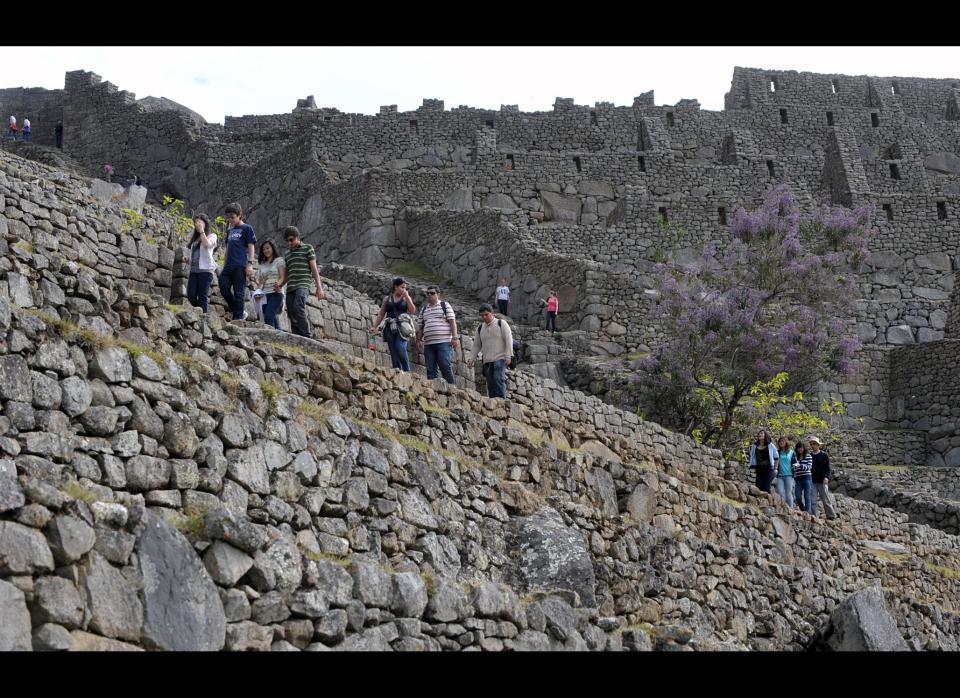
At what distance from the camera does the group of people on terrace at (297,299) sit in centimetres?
1307

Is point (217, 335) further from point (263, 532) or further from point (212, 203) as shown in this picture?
point (212, 203)

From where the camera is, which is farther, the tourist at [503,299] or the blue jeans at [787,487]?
the tourist at [503,299]

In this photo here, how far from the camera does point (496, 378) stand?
15.5 meters

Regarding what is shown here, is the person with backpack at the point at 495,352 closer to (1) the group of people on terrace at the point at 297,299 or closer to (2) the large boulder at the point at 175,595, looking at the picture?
(1) the group of people on terrace at the point at 297,299

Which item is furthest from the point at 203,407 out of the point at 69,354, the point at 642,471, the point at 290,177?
the point at 290,177

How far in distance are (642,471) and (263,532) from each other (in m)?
7.52

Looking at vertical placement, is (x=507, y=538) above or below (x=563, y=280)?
below

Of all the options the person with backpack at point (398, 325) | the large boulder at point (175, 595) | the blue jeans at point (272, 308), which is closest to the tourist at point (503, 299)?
the person with backpack at point (398, 325)

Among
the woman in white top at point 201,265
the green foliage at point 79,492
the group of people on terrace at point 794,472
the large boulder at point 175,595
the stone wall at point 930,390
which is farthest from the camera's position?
the stone wall at point 930,390

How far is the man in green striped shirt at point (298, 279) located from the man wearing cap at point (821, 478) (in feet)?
30.4

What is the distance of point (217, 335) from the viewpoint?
10.7 m

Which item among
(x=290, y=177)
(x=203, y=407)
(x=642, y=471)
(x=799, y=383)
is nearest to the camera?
(x=203, y=407)

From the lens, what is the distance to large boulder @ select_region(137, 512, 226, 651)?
7.23 meters
